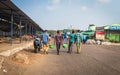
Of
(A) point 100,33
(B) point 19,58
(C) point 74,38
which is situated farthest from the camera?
(A) point 100,33

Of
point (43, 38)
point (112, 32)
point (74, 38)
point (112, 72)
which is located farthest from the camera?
point (112, 32)

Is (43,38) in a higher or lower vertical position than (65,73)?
higher

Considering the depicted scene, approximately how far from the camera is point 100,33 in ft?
165

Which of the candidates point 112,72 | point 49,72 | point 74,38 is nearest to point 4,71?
point 49,72

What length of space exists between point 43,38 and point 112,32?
120 feet

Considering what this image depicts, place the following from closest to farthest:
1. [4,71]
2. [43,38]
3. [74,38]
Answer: [4,71], [43,38], [74,38]

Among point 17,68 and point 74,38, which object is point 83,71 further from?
point 74,38

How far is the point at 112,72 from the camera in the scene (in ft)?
36.3

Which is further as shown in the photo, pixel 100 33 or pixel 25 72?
pixel 100 33

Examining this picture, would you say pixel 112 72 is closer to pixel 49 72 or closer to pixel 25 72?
pixel 49 72

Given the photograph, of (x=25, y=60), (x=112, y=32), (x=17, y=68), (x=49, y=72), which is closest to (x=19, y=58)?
(x=25, y=60)

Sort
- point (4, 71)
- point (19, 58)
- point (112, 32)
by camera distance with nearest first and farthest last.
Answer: point (4, 71), point (19, 58), point (112, 32)

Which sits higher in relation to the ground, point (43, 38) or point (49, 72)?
point (43, 38)

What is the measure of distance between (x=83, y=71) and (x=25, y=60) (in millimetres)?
3565
